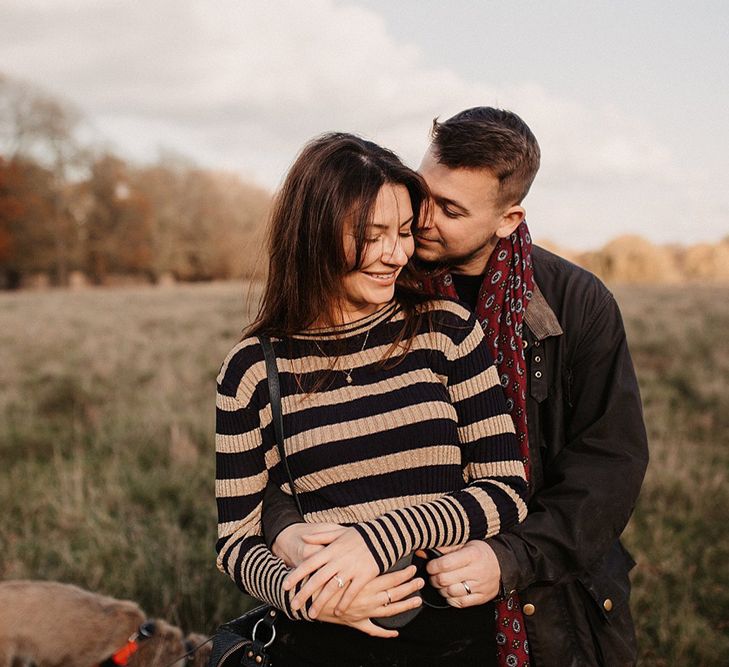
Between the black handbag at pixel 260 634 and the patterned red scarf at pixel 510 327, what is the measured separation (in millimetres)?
652

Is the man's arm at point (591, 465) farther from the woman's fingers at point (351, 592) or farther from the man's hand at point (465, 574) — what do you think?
the woman's fingers at point (351, 592)

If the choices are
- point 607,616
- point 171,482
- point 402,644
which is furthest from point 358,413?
point 171,482

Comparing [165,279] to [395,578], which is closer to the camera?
[395,578]

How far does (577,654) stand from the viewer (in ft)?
7.30

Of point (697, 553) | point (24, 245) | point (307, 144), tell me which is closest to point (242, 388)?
point (307, 144)

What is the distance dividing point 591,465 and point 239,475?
1056 millimetres

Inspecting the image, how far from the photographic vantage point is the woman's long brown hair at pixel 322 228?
75.5 inches

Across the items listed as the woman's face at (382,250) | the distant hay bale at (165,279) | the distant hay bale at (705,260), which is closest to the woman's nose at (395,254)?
the woman's face at (382,250)

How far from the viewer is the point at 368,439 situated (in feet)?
6.17

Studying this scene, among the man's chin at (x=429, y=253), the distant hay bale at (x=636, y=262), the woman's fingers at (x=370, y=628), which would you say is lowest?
the woman's fingers at (x=370, y=628)

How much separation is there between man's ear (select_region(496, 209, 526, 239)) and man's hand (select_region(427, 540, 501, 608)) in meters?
1.03

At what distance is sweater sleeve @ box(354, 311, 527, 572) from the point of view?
1.78 metres

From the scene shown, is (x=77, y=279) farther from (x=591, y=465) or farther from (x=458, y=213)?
(x=591, y=465)

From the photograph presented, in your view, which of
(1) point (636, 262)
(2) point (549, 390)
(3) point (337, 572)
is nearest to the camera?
(3) point (337, 572)
